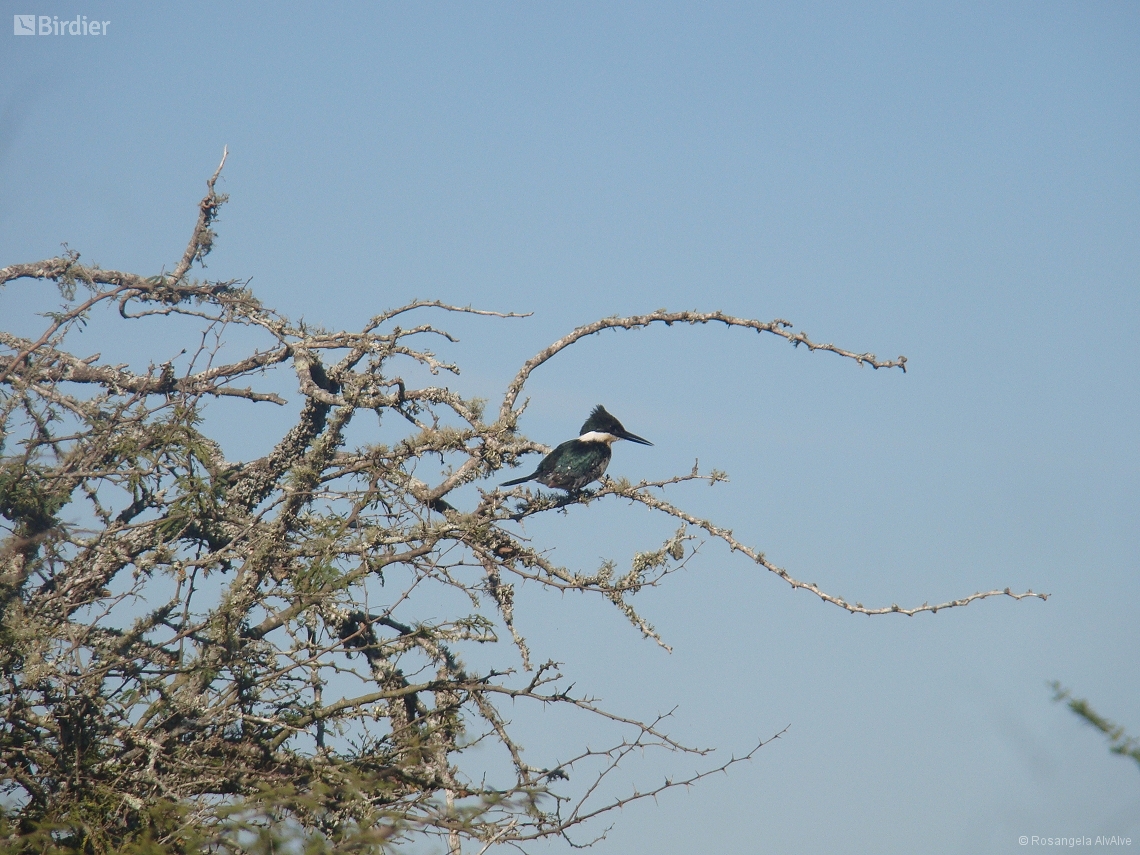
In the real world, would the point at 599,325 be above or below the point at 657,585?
above

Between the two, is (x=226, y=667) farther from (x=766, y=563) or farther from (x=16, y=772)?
(x=766, y=563)

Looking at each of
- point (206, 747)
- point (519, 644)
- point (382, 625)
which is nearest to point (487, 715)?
point (519, 644)

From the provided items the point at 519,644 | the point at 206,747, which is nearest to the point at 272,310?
the point at 519,644

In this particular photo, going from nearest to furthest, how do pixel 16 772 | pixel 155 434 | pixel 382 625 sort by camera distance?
pixel 16 772 → pixel 155 434 → pixel 382 625

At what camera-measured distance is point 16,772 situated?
3.90 m

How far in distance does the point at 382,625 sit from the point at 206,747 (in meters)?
1.46

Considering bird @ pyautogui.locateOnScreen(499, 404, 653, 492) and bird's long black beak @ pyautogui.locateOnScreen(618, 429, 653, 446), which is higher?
bird's long black beak @ pyautogui.locateOnScreen(618, 429, 653, 446)

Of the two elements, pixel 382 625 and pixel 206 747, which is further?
pixel 382 625

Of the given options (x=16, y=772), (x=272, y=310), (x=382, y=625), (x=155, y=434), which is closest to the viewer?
(x=16, y=772)

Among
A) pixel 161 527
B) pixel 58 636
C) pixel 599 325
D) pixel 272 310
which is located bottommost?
pixel 58 636

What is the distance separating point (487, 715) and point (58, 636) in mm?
1762

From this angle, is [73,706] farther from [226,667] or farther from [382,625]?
[382,625]

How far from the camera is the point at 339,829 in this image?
4137 mm

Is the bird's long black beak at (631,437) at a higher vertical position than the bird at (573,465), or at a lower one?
higher
